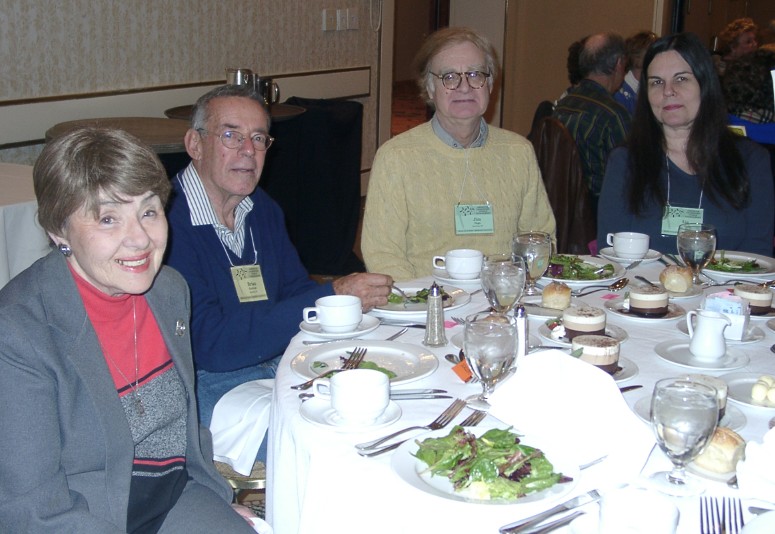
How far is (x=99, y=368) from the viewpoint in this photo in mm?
1544

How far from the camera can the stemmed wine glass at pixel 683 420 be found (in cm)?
116

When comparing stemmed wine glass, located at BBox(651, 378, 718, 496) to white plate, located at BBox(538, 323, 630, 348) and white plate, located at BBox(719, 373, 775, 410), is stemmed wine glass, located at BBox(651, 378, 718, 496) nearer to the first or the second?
white plate, located at BBox(719, 373, 775, 410)

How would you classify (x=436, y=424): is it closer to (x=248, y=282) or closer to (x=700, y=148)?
(x=248, y=282)

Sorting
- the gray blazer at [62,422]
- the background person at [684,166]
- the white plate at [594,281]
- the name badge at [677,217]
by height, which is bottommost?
the gray blazer at [62,422]

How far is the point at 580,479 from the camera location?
49.0 inches

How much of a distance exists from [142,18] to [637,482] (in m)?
4.58

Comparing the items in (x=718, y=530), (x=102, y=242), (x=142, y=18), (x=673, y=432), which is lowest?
(x=718, y=530)

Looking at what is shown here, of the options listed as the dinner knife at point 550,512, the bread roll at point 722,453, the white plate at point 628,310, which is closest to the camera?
the dinner knife at point 550,512

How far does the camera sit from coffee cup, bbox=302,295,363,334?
192 cm

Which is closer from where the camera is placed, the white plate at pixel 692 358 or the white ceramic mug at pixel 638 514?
the white ceramic mug at pixel 638 514

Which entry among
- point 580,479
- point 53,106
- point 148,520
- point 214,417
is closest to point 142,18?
point 53,106

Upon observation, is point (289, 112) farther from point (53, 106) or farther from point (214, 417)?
point (214, 417)

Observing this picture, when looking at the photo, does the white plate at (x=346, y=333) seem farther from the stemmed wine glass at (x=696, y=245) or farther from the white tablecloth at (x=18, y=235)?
the white tablecloth at (x=18, y=235)

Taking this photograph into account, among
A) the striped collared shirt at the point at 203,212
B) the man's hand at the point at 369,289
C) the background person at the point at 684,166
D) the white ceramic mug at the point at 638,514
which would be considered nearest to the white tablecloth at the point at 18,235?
the striped collared shirt at the point at 203,212
